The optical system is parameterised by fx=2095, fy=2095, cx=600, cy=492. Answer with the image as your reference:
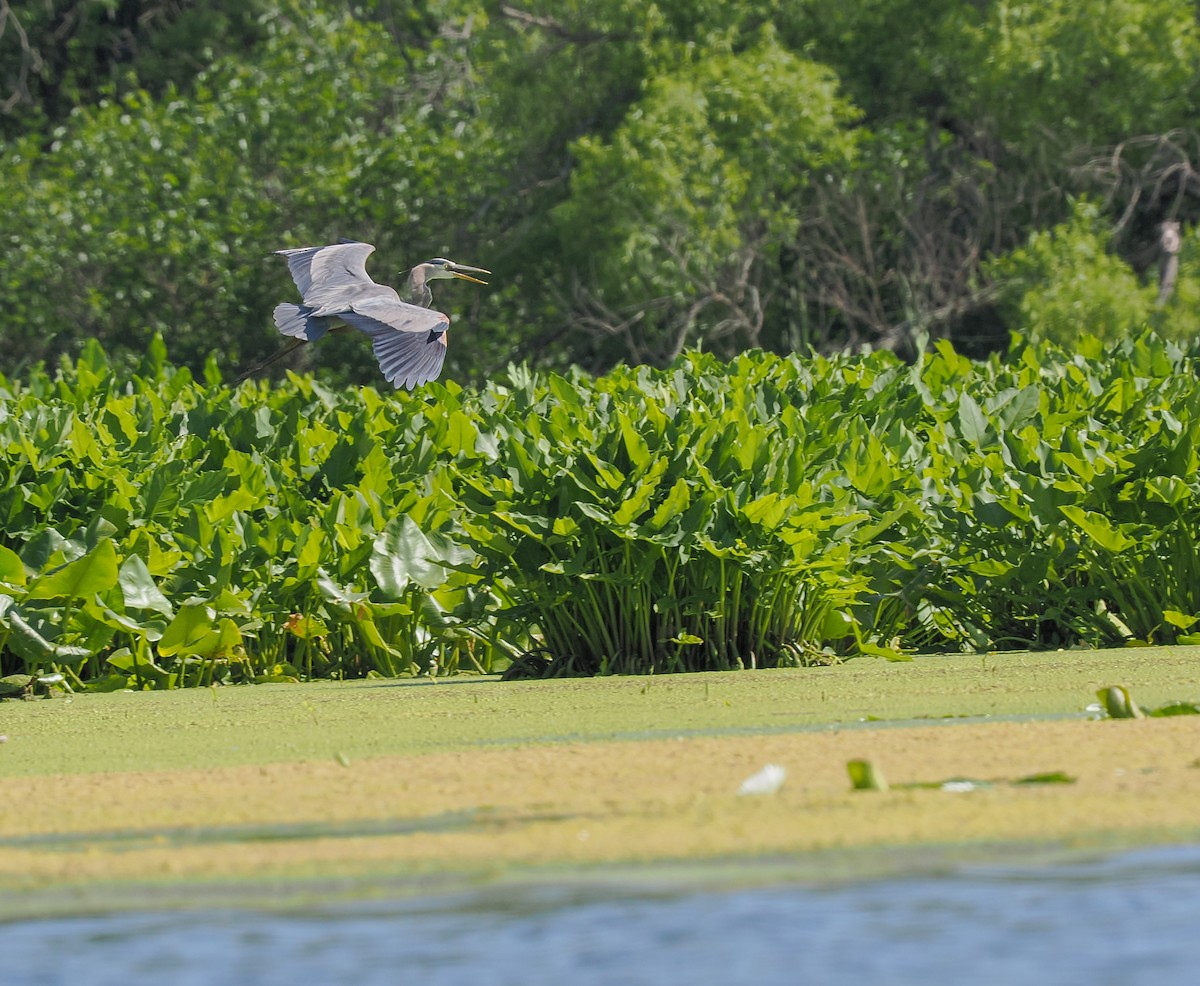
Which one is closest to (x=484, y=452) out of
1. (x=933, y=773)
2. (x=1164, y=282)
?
(x=933, y=773)

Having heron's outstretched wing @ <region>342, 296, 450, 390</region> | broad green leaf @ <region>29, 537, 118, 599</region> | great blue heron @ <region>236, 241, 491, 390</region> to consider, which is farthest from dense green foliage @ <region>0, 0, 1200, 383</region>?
broad green leaf @ <region>29, 537, 118, 599</region>

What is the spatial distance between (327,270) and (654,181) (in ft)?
35.7

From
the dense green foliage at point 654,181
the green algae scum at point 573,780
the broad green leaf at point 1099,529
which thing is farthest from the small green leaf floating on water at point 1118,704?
the dense green foliage at point 654,181

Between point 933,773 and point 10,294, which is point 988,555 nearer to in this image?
point 933,773

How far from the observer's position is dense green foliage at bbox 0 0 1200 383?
800 inches

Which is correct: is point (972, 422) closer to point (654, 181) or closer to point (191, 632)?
point (191, 632)

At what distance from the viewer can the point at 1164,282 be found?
20234mm

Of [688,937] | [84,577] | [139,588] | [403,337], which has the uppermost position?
[403,337]

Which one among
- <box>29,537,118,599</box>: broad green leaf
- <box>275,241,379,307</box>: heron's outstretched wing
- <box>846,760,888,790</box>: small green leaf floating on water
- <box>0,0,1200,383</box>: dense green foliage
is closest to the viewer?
<box>846,760,888,790</box>: small green leaf floating on water

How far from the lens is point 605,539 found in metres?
7.28

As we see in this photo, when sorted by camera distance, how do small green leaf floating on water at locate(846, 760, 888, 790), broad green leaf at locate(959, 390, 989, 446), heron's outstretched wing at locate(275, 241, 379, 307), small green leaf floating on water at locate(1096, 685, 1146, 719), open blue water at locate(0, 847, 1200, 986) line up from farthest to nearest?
heron's outstretched wing at locate(275, 241, 379, 307)
broad green leaf at locate(959, 390, 989, 446)
small green leaf floating on water at locate(1096, 685, 1146, 719)
small green leaf floating on water at locate(846, 760, 888, 790)
open blue water at locate(0, 847, 1200, 986)

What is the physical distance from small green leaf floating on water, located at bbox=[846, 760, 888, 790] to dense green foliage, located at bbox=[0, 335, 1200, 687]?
8.71 feet

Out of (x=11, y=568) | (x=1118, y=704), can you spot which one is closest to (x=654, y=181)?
(x=11, y=568)

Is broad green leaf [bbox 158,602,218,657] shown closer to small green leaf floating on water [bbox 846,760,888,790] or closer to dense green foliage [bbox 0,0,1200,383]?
small green leaf floating on water [bbox 846,760,888,790]
